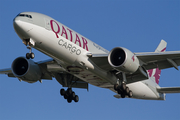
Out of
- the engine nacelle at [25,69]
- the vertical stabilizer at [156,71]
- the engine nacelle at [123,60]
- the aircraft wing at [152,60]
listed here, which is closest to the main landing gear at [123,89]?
the aircraft wing at [152,60]

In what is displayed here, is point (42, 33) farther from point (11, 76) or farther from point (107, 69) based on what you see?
point (11, 76)

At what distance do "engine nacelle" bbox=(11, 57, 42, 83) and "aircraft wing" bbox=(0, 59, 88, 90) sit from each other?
0.71 meters

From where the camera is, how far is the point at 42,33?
23984 millimetres

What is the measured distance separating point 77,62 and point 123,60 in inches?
155

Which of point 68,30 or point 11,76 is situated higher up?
point 68,30

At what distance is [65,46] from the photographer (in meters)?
25.0

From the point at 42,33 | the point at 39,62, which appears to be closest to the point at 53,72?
the point at 39,62

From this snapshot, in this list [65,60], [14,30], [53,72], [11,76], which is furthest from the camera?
[11,76]

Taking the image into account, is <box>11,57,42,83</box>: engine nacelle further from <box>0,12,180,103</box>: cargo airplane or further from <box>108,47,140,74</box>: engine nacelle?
<box>108,47,140,74</box>: engine nacelle

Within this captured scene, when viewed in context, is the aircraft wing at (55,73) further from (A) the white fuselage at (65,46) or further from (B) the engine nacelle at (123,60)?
(B) the engine nacelle at (123,60)

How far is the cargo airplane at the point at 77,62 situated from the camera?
78.9 feet

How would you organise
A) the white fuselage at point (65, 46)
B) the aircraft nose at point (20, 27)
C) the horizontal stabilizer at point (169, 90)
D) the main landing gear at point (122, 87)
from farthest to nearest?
the horizontal stabilizer at point (169, 90), the main landing gear at point (122, 87), the white fuselage at point (65, 46), the aircraft nose at point (20, 27)

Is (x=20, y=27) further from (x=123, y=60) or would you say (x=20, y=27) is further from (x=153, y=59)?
(x=153, y=59)

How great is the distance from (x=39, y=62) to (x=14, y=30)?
26.0 feet
